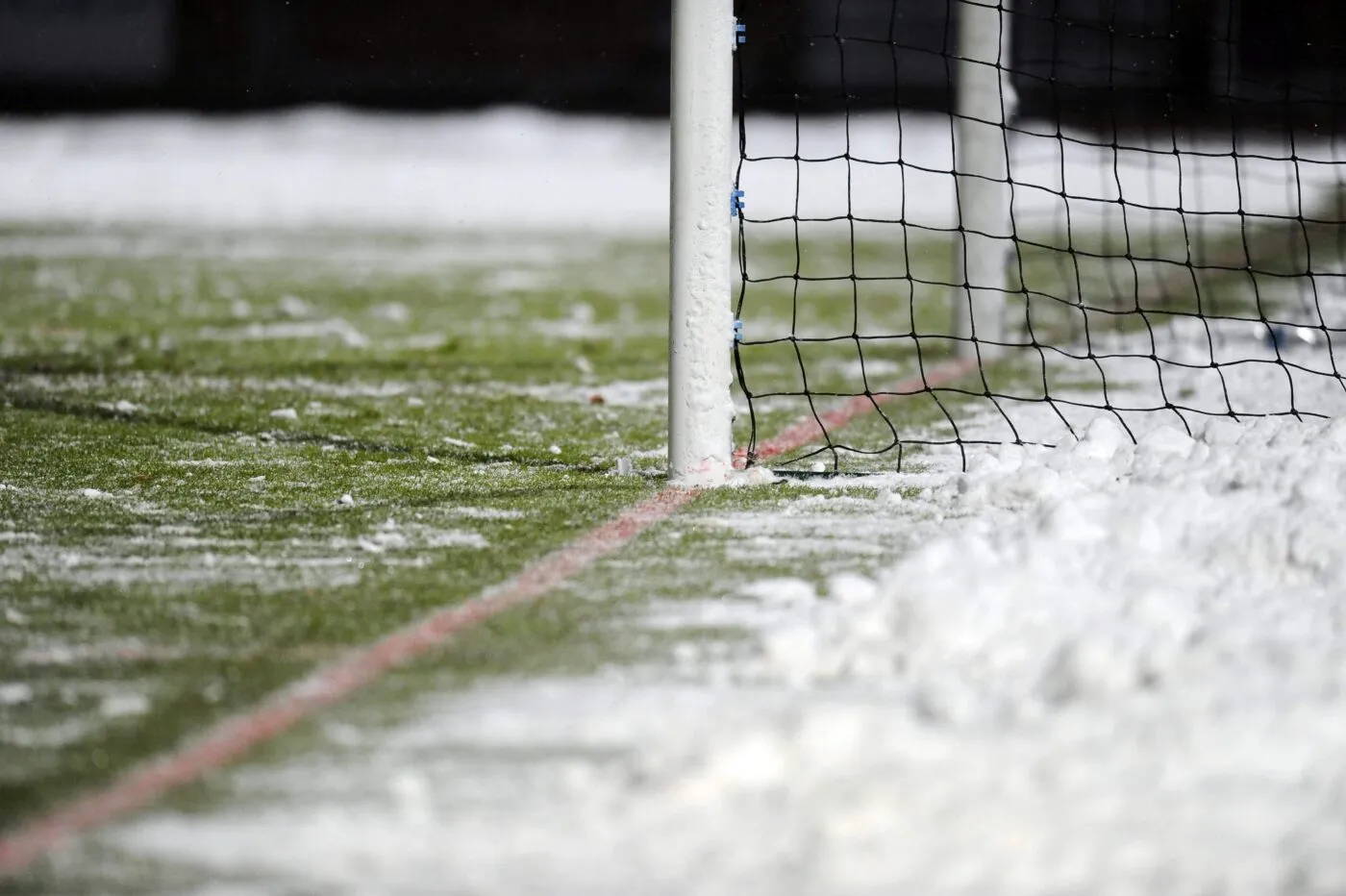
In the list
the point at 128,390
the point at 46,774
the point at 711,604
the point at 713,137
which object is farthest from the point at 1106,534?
the point at 128,390

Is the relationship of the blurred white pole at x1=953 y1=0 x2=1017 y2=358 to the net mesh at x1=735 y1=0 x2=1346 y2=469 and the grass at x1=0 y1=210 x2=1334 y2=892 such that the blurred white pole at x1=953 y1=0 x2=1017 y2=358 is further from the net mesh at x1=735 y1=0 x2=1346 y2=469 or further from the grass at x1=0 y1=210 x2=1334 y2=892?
the grass at x1=0 y1=210 x2=1334 y2=892

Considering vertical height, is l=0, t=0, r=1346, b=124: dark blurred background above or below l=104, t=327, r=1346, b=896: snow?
above

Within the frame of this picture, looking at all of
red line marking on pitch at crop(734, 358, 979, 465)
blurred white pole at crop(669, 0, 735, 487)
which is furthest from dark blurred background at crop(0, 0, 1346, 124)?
blurred white pole at crop(669, 0, 735, 487)

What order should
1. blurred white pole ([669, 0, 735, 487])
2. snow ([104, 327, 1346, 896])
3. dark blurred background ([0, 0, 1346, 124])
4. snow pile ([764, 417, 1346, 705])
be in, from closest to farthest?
snow ([104, 327, 1346, 896]) → snow pile ([764, 417, 1346, 705]) → blurred white pole ([669, 0, 735, 487]) → dark blurred background ([0, 0, 1346, 124])

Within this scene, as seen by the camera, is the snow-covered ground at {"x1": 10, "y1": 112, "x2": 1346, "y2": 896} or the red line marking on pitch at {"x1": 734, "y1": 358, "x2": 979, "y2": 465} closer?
the snow-covered ground at {"x1": 10, "y1": 112, "x2": 1346, "y2": 896}

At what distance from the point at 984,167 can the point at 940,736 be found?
4933 mm

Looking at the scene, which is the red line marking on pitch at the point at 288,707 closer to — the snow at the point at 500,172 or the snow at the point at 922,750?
the snow at the point at 922,750

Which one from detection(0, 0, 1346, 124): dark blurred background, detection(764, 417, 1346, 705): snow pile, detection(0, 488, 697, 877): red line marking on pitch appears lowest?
detection(0, 488, 697, 877): red line marking on pitch

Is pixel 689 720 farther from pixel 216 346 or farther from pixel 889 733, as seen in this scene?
pixel 216 346

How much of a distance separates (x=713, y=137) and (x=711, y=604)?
1481 mm

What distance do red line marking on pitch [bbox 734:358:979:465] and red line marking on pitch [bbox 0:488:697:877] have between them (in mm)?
1284

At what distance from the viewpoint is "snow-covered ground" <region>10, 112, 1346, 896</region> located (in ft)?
6.54

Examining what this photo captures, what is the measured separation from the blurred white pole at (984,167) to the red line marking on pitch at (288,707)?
3.60 m

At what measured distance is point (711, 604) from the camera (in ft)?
10.2
